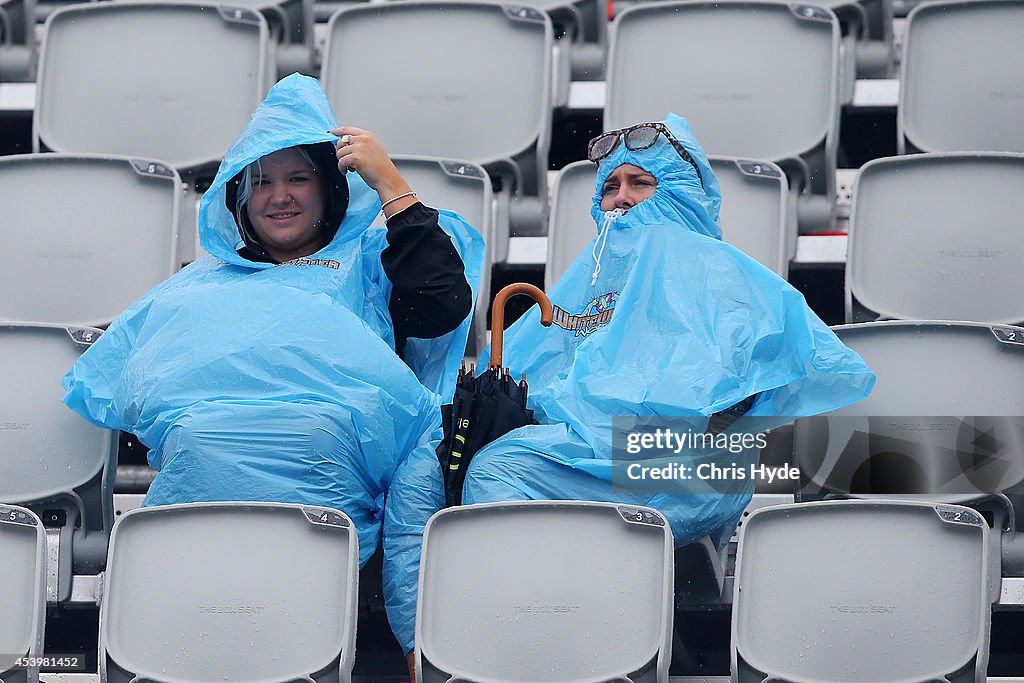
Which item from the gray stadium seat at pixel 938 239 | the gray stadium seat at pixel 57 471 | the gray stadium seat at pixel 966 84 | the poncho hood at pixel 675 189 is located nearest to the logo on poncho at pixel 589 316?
the poncho hood at pixel 675 189

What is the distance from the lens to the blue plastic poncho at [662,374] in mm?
2730

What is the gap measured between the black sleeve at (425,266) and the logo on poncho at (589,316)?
22cm

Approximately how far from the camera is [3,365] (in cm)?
310

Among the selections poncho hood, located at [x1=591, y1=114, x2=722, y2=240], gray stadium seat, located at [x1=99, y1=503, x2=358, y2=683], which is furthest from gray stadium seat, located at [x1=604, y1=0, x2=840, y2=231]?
gray stadium seat, located at [x1=99, y1=503, x2=358, y2=683]

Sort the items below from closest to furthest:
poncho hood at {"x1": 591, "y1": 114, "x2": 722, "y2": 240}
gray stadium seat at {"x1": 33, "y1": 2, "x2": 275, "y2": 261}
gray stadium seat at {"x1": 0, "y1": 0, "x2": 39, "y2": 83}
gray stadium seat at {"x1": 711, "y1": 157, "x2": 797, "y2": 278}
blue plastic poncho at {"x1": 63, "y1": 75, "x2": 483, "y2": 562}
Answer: blue plastic poncho at {"x1": 63, "y1": 75, "x2": 483, "y2": 562} < poncho hood at {"x1": 591, "y1": 114, "x2": 722, "y2": 240} < gray stadium seat at {"x1": 711, "y1": 157, "x2": 797, "y2": 278} < gray stadium seat at {"x1": 33, "y1": 2, "x2": 275, "y2": 261} < gray stadium seat at {"x1": 0, "y1": 0, "x2": 39, "y2": 83}

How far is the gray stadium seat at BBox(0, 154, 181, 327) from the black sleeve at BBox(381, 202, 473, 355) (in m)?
0.73

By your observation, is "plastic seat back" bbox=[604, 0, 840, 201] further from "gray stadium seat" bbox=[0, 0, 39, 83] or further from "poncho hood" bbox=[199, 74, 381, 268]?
"gray stadium seat" bbox=[0, 0, 39, 83]

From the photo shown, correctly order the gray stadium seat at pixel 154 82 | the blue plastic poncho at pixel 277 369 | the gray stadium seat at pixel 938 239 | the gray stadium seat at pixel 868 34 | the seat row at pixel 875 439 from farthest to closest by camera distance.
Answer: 1. the gray stadium seat at pixel 868 34
2. the gray stadium seat at pixel 154 82
3. the gray stadium seat at pixel 938 239
4. the seat row at pixel 875 439
5. the blue plastic poncho at pixel 277 369

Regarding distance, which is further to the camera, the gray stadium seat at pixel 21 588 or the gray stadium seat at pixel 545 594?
the gray stadium seat at pixel 21 588

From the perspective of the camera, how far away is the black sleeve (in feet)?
9.52

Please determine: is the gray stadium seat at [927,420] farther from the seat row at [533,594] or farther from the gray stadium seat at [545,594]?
the gray stadium seat at [545,594]

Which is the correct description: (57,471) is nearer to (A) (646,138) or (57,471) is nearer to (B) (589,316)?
(B) (589,316)

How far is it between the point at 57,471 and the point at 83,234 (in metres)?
0.70

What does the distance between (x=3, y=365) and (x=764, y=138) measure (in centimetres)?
169
